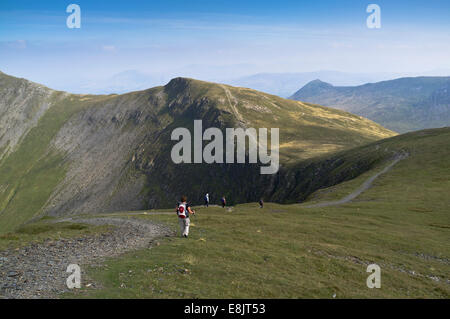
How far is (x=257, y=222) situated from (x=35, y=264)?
2748 cm

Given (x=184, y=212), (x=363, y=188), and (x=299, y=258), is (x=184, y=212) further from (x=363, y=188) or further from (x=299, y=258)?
(x=363, y=188)

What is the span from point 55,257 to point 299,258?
1945 centimetres

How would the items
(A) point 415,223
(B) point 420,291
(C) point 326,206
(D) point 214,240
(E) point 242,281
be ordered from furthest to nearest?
(C) point 326,206 → (A) point 415,223 → (D) point 214,240 → (B) point 420,291 → (E) point 242,281

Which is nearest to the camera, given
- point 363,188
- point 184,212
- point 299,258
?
point 299,258

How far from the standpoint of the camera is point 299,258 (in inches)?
986

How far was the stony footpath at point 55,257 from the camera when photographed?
17.3 meters

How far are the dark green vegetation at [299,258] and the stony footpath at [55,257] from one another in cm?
205

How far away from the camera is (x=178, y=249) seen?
25234mm

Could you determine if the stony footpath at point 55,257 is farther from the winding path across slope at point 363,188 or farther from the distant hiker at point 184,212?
the winding path across slope at point 363,188

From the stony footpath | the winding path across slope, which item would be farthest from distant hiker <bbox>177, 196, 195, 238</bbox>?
the winding path across slope

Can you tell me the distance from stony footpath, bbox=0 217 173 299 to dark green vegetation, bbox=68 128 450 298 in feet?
6.74

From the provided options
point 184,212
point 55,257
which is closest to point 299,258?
point 184,212
